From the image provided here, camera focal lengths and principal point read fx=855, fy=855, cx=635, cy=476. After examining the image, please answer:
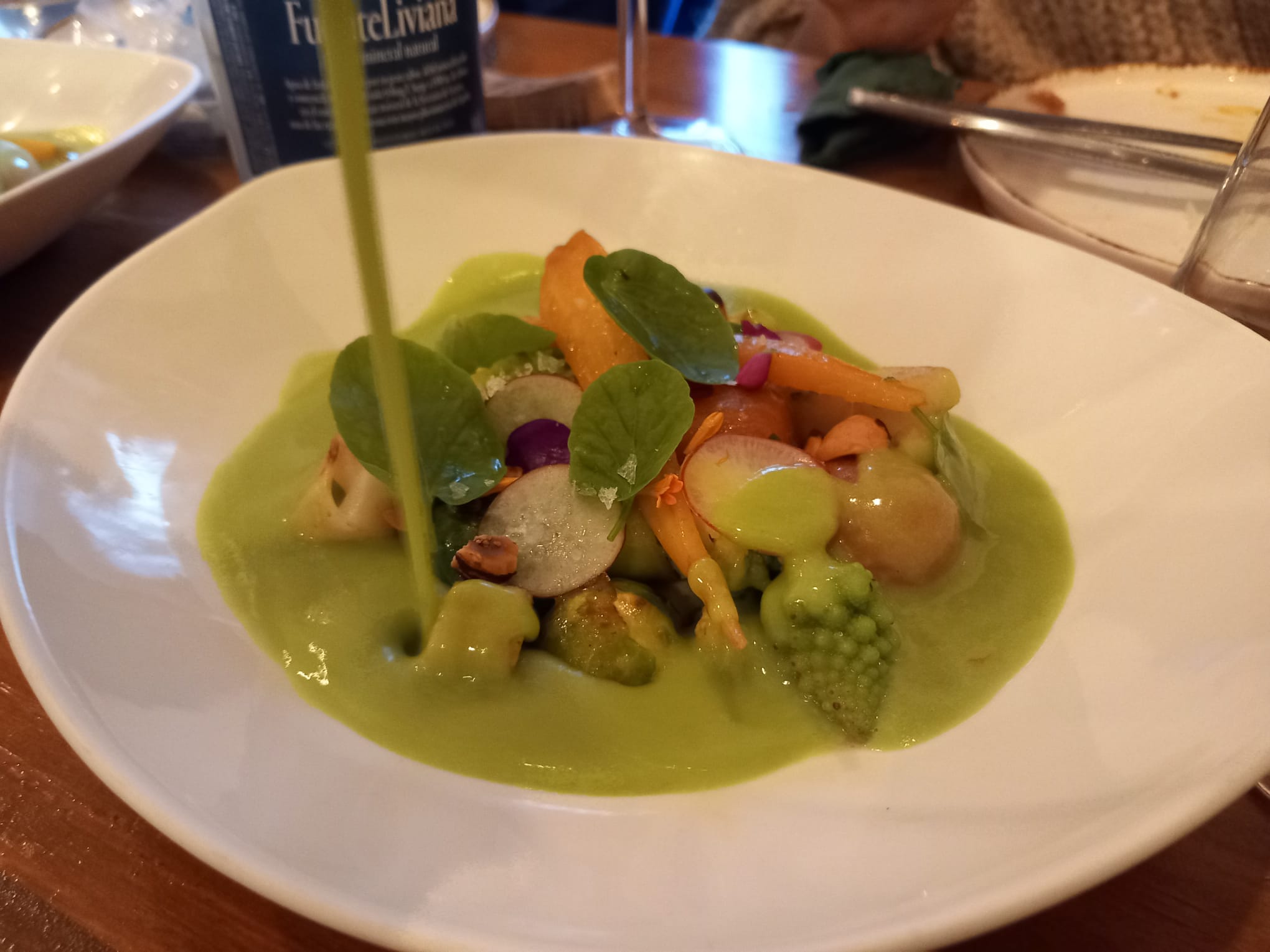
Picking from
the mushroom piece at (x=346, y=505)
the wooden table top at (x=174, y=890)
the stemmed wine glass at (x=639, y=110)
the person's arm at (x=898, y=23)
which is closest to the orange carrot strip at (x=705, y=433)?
the mushroom piece at (x=346, y=505)

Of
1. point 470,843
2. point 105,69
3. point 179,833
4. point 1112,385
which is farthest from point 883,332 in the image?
point 105,69

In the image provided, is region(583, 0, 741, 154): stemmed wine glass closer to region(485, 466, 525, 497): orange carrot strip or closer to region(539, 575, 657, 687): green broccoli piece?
region(485, 466, 525, 497): orange carrot strip

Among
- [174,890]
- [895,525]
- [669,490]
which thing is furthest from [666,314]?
[174,890]

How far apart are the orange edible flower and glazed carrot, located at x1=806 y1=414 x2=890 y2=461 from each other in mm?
197

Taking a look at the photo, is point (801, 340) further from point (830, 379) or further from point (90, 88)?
point (90, 88)

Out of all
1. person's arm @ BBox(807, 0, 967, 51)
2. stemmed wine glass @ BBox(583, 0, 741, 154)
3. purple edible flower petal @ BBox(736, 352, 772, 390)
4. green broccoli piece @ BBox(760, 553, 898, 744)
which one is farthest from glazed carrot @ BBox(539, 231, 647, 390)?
person's arm @ BBox(807, 0, 967, 51)

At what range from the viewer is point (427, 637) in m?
0.84

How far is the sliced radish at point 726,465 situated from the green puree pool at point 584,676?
5.3 inches

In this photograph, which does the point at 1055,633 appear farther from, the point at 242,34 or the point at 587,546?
the point at 242,34

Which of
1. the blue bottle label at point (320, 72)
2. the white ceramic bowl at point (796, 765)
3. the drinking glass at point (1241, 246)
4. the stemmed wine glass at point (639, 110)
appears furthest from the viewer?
the stemmed wine glass at point (639, 110)

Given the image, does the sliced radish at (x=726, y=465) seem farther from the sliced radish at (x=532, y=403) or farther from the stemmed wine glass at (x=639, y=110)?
the stemmed wine glass at (x=639, y=110)

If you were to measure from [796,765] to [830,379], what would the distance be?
456 millimetres

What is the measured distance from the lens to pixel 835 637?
81 centimetres

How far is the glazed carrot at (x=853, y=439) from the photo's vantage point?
99 cm
